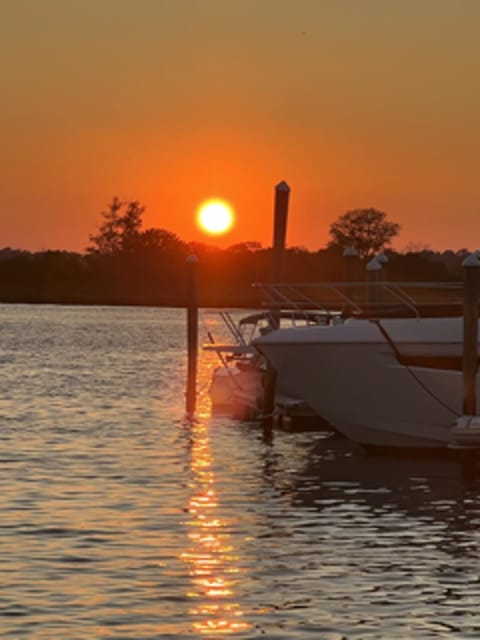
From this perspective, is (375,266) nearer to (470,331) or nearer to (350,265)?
(350,265)

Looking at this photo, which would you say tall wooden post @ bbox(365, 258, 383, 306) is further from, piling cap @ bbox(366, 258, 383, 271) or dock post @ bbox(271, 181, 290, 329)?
dock post @ bbox(271, 181, 290, 329)

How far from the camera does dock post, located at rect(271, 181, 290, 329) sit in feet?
114

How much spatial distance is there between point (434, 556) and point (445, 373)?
8.83m

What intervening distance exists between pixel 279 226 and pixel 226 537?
18274mm

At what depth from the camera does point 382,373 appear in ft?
81.7

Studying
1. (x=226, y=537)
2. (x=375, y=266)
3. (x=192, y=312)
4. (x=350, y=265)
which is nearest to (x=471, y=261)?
(x=375, y=266)

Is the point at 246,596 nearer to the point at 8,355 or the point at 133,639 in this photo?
the point at 133,639

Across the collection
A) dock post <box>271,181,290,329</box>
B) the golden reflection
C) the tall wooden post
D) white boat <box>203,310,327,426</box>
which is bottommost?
the golden reflection

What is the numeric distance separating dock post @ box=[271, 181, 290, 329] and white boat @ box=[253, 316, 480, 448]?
30.5 feet

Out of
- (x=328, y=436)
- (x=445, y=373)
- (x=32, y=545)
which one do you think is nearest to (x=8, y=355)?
(x=328, y=436)

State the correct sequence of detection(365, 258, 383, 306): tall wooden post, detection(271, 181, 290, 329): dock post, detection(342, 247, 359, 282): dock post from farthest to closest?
detection(342, 247, 359, 282): dock post → detection(271, 181, 290, 329): dock post → detection(365, 258, 383, 306): tall wooden post

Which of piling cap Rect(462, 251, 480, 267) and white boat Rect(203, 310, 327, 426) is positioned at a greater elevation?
piling cap Rect(462, 251, 480, 267)

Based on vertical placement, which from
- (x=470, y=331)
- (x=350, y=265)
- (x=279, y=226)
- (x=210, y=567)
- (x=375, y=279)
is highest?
(x=279, y=226)

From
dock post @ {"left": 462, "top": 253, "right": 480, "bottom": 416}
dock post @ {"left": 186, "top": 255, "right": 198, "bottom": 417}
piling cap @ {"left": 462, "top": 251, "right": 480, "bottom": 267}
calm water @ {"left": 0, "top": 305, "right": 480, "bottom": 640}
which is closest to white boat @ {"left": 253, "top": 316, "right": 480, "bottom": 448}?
dock post @ {"left": 462, "top": 253, "right": 480, "bottom": 416}
